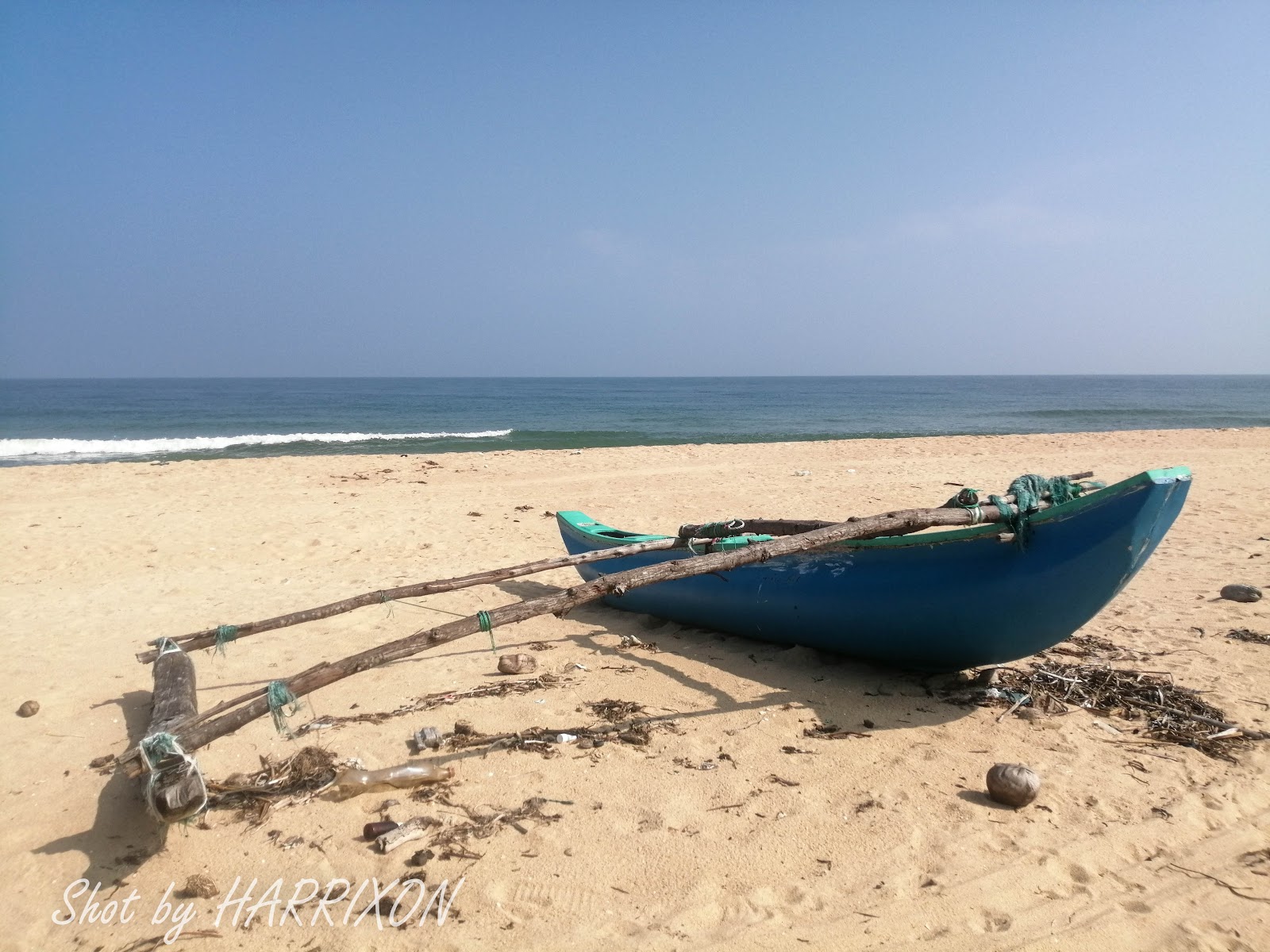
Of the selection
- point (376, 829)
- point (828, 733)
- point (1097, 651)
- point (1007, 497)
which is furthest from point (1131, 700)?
point (376, 829)

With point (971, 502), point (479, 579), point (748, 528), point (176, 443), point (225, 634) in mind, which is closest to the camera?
point (225, 634)

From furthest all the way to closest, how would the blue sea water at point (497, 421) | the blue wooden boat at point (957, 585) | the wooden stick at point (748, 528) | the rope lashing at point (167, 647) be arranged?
1. the blue sea water at point (497, 421)
2. the wooden stick at point (748, 528)
3. the rope lashing at point (167, 647)
4. the blue wooden boat at point (957, 585)

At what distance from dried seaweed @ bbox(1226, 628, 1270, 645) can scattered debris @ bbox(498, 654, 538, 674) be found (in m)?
4.40

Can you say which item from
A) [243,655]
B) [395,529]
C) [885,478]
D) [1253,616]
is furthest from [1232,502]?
[243,655]

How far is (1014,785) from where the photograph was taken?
292 centimetres

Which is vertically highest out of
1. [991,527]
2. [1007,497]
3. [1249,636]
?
[1007,497]

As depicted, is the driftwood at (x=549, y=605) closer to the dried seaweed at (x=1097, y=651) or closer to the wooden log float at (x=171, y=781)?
the wooden log float at (x=171, y=781)

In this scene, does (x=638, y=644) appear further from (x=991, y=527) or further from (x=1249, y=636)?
(x=1249, y=636)

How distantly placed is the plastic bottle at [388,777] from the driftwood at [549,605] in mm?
430

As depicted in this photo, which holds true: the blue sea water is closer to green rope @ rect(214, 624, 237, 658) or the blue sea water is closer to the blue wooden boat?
the blue wooden boat

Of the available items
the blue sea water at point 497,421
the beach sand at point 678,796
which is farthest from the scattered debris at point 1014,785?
the blue sea water at point 497,421

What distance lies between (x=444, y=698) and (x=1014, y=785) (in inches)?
113

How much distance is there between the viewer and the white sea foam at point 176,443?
21.4 metres

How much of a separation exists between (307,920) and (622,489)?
9.22m
